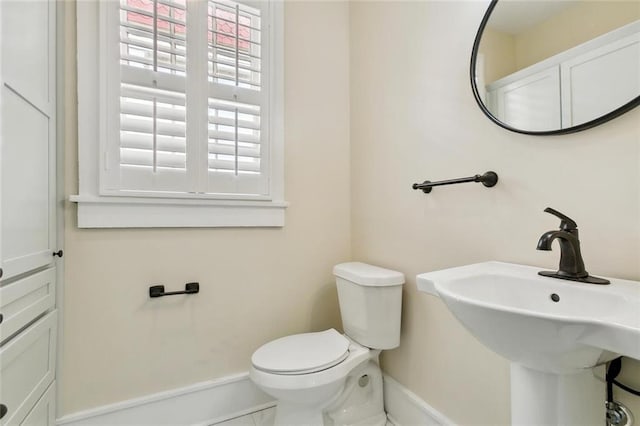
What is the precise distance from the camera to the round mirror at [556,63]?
79 centimetres

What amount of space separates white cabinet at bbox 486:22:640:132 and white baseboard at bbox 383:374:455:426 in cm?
117

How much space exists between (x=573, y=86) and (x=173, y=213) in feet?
5.09

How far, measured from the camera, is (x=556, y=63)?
3.04 ft

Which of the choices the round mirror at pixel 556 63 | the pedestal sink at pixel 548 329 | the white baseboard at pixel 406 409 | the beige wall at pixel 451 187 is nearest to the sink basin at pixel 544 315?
the pedestal sink at pixel 548 329

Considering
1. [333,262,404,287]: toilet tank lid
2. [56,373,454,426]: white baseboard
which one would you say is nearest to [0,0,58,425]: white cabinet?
[56,373,454,426]: white baseboard

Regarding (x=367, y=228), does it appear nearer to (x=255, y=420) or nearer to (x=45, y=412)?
(x=255, y=420)

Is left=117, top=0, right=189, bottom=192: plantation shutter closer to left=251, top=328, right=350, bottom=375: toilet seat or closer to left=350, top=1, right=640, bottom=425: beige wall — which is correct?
left=251, top=328, right=350, bottom=375: toilet seat

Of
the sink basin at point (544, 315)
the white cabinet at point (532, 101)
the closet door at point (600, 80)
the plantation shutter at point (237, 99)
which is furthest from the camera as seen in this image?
the plantation shutter at point (237, 99)

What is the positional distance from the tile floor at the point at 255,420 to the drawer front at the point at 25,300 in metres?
0.94

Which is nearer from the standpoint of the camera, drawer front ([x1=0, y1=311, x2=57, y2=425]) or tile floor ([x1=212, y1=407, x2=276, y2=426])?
drawer front ([x1=0, y1=311, x2=57, y2=425])

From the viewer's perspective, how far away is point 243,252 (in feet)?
5.26

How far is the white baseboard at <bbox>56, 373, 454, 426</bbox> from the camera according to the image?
1327mm

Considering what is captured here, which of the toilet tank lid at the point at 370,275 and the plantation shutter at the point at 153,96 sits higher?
the plantation shutter at the point at 153,96

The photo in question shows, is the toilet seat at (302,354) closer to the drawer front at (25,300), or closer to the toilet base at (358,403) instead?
the toilet base at (358,403)
